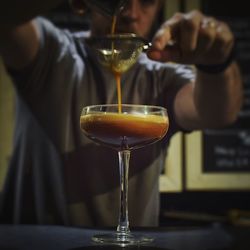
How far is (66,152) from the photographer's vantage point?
1.72 m

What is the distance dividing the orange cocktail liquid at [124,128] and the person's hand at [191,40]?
9.9 inches

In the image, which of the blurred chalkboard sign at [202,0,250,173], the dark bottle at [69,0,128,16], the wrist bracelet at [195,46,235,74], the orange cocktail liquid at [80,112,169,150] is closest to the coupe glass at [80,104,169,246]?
the orange cocktail liquid at [80,112,169,150]

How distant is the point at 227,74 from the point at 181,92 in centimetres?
19

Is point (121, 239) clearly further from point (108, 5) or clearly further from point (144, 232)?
point (108, 5)

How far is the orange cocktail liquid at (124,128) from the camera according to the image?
1.14 m

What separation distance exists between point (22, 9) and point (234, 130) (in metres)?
1.45

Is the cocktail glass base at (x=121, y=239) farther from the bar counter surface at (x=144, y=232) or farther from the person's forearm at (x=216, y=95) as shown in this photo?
the person's forearm at (x=216, y=95)

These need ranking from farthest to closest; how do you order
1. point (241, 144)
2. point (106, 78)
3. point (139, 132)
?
point (241, 144), point (106, 78), point (139, 132)

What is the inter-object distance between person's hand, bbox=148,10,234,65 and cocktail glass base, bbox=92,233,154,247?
494 millimetres

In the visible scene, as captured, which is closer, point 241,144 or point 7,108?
point 7,108

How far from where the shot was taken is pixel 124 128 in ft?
3.75

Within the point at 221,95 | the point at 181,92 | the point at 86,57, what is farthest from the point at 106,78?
the point at 221,95

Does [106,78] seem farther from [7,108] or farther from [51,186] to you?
[7,108]

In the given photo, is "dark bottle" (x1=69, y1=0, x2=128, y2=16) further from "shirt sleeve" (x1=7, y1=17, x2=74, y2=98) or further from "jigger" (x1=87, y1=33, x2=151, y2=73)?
"shirt sleeve" (x1=7, y1=17, x2=74, y2=98)
